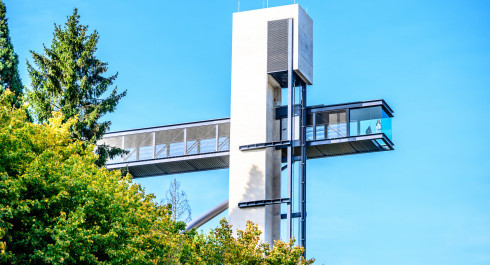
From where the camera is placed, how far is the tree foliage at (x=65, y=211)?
106 feet

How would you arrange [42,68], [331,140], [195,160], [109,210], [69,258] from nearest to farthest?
[69,258] < [109,210] < [42,68] < [331,140] < [195,160]

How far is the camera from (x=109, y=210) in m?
35.5

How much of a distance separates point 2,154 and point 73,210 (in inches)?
142

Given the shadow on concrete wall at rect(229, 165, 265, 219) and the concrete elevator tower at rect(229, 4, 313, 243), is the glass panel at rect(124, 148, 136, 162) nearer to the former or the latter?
the concrete elevator tower at rect(229, 4, 313, 243)

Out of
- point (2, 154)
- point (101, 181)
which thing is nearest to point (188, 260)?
point (101, 181)

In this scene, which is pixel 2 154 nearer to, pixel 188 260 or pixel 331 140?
pixel 188 260

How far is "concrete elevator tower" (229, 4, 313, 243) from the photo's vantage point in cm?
5444

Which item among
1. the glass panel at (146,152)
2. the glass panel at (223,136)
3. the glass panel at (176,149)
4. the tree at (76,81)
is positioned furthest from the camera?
the glass panel at (146,152)

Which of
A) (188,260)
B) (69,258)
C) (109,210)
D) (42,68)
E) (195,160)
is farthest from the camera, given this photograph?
(195,160)

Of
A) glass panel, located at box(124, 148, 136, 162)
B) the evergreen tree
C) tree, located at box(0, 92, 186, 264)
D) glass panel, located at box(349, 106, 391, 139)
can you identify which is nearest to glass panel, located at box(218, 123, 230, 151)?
glass panel, located at box(124, 148, 136, 162)

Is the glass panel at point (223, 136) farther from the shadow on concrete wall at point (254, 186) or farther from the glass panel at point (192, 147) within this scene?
the shadow on concrete wall at point (254, 186)

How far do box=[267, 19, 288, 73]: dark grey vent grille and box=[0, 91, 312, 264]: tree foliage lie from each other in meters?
18.2

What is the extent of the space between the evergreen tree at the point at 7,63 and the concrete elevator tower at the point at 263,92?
13967 millimetres

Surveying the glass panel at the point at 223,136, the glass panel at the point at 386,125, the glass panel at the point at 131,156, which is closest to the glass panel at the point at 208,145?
the glass panel at the point at 223,136
